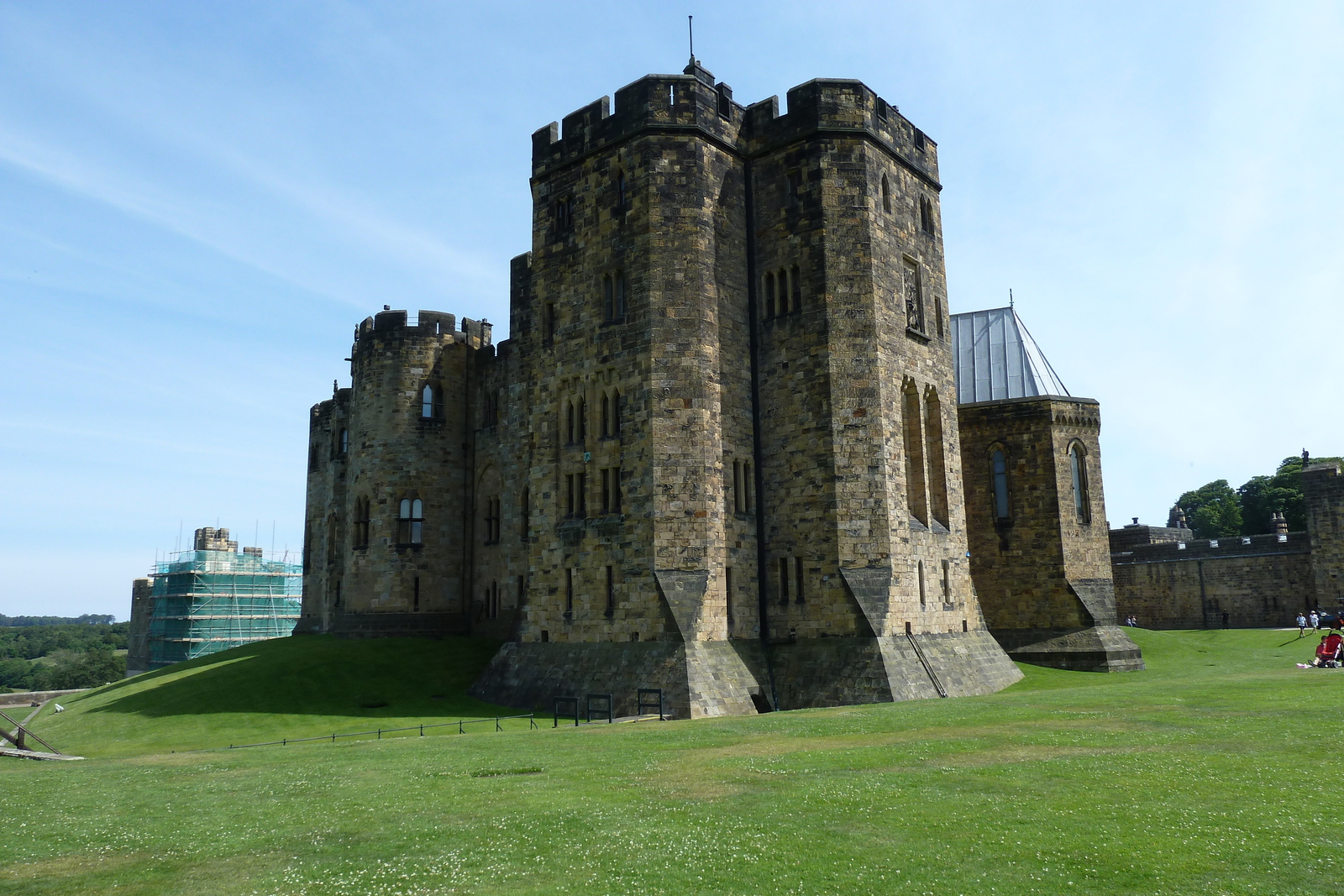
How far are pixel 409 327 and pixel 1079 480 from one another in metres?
31.3

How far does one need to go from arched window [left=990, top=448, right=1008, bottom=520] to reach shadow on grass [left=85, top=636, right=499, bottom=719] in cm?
2251

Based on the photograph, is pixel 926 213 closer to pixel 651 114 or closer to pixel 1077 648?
pixel 651 114

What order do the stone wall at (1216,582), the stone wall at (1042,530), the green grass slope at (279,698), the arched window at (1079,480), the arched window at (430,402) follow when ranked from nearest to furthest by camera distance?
the green grass slope at (279,698)
the stone wall at (1042,530)
the arched window at (1079,480)
the arched window at (430,402)
the stone wall at (1216,582)

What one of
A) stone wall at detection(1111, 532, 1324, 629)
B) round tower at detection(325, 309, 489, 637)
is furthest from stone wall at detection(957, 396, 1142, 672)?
round tower at detection(325, 309, 489, 637)

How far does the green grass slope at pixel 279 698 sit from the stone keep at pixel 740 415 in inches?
137

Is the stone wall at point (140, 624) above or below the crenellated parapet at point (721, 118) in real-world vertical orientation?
below

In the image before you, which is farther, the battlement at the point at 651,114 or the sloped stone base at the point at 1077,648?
the sloped stone base at the point at 1077,648

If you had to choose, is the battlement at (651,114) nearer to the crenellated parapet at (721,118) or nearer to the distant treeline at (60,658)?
the crenellated parapet at (721,118)

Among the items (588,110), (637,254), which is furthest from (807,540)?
(588,110)

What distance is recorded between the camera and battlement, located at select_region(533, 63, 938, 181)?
31.9 metres

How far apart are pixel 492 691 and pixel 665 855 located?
23387 mm

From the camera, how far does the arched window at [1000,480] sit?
40812 millimetres

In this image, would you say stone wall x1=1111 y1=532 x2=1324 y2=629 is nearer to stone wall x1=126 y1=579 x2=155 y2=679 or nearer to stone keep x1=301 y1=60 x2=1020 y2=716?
stone keep x1=301 y1=60 x2=1020 y2=716

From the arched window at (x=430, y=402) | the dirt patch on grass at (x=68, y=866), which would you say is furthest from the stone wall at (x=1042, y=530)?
the dirt patch on grass at (x=68, y=866)
